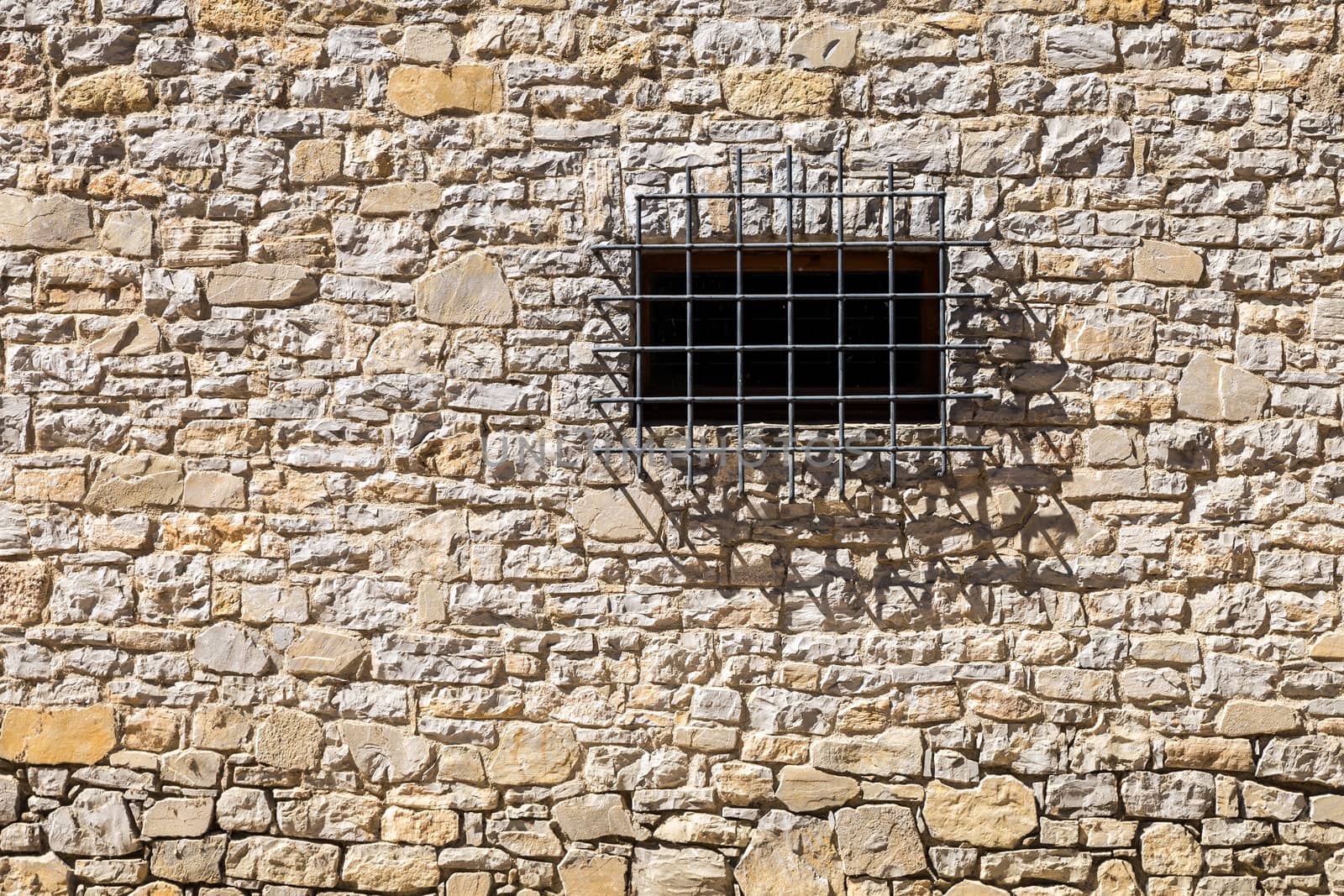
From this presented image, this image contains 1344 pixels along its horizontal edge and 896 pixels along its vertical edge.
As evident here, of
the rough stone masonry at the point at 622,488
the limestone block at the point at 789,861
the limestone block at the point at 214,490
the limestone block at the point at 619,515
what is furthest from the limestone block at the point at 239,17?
the limestone block at the point at 789,861

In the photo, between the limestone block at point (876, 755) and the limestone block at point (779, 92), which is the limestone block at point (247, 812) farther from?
the limestone block at point (779, 92)

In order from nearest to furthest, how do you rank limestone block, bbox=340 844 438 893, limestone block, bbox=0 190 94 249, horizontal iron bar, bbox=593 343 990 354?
horizontal iron bar, bbox=593 343 990 354, limestone block, bbox=340 844 438 893, limestone block, bbox=0 190 94 249

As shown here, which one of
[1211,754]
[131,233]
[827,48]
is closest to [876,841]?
[1211,754]

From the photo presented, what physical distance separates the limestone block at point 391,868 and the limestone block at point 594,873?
40 centimetres

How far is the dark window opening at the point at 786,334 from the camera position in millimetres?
2939

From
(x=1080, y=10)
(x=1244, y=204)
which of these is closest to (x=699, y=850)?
(x=1244, y=204)

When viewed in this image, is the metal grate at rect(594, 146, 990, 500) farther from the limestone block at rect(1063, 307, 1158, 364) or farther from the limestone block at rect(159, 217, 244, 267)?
the limestone block at rect(159, 217, 244, 267)

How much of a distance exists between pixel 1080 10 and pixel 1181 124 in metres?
0.46

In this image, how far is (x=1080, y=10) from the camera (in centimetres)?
288

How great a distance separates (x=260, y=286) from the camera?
2955 mm

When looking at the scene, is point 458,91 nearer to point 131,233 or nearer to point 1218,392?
point 131,233

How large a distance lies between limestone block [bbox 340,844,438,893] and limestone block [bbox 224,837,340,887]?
6 cm

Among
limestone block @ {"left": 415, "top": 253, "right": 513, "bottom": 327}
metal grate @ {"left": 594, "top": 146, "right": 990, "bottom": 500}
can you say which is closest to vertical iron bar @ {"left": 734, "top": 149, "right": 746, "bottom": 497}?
metal grate @ {"left": 594, "top": 146, "right": 990, "bottom": 500}

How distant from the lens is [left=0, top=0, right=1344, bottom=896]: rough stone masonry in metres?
2.85
